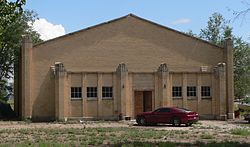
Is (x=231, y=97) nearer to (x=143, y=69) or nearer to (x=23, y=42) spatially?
(x=143, y=69)

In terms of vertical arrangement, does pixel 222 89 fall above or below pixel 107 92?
above

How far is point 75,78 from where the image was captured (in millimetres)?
40562

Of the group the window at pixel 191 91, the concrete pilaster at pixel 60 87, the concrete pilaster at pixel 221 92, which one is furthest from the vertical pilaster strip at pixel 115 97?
the concrete pilaster at pixel 221 92

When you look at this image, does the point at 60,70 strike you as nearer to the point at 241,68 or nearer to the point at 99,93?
the point at 99,93

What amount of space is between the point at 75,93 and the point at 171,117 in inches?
357

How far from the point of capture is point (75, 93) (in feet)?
133

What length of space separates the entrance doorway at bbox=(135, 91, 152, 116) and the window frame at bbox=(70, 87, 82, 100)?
4.72 m

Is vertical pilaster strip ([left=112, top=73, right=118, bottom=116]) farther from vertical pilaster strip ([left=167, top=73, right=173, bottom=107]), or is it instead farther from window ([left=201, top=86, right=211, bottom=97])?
window ([left=201, top=86, right=211, bottom=97])

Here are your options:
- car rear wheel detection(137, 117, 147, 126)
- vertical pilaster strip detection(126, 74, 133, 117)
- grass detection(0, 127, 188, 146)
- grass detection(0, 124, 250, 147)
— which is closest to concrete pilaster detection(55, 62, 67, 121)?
vertical pilaster strip detection(126, 74, 133, 117)

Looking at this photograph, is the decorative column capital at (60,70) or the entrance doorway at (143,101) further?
the entrance doorway at (143,101)

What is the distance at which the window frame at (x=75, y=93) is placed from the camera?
40469 mm

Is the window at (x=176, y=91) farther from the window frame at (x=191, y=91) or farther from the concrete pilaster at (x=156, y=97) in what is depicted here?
the concrete pilaster at (x=156, y=97)

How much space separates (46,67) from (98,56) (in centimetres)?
433

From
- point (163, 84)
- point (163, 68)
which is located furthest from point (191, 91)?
point (163, 68)
